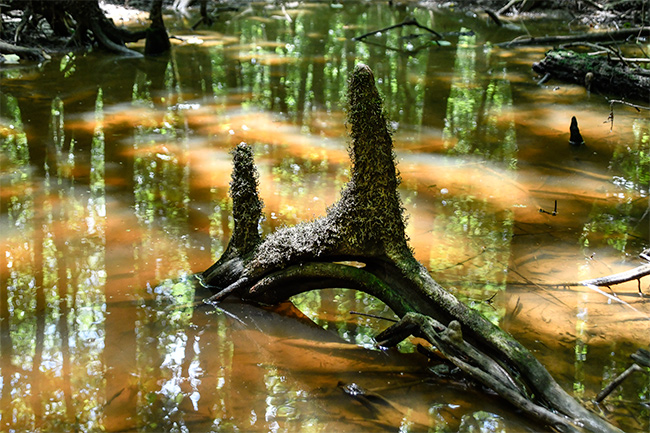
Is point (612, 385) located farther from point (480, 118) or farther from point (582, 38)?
point (582, 38)

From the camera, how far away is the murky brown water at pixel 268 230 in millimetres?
3543

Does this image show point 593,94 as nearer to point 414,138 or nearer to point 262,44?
point 414,138

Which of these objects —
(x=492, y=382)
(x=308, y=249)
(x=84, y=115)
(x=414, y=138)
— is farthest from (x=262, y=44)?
(x=492, y=382)

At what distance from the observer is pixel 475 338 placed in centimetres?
373

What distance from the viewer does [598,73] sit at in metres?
10.9

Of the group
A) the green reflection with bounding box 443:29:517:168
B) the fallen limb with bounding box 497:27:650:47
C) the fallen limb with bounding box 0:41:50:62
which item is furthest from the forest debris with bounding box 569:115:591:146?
the fallen limb with bounding box 0:41:50:62

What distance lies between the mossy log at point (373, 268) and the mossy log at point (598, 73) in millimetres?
7959

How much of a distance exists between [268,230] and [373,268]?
5.55ft

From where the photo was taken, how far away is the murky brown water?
354 cm

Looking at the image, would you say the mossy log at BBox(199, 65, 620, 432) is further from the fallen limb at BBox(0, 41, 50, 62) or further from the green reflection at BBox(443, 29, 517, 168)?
the fallen limb at BBox(0, 41, 50, 62)

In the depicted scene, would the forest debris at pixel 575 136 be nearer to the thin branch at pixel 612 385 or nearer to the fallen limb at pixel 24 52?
the thin branch at pixel 612 385

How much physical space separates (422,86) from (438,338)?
27.9 feet

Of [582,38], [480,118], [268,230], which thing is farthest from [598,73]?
[268,230]

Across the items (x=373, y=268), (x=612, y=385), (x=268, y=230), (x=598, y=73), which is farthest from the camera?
(x=598, y=73)
